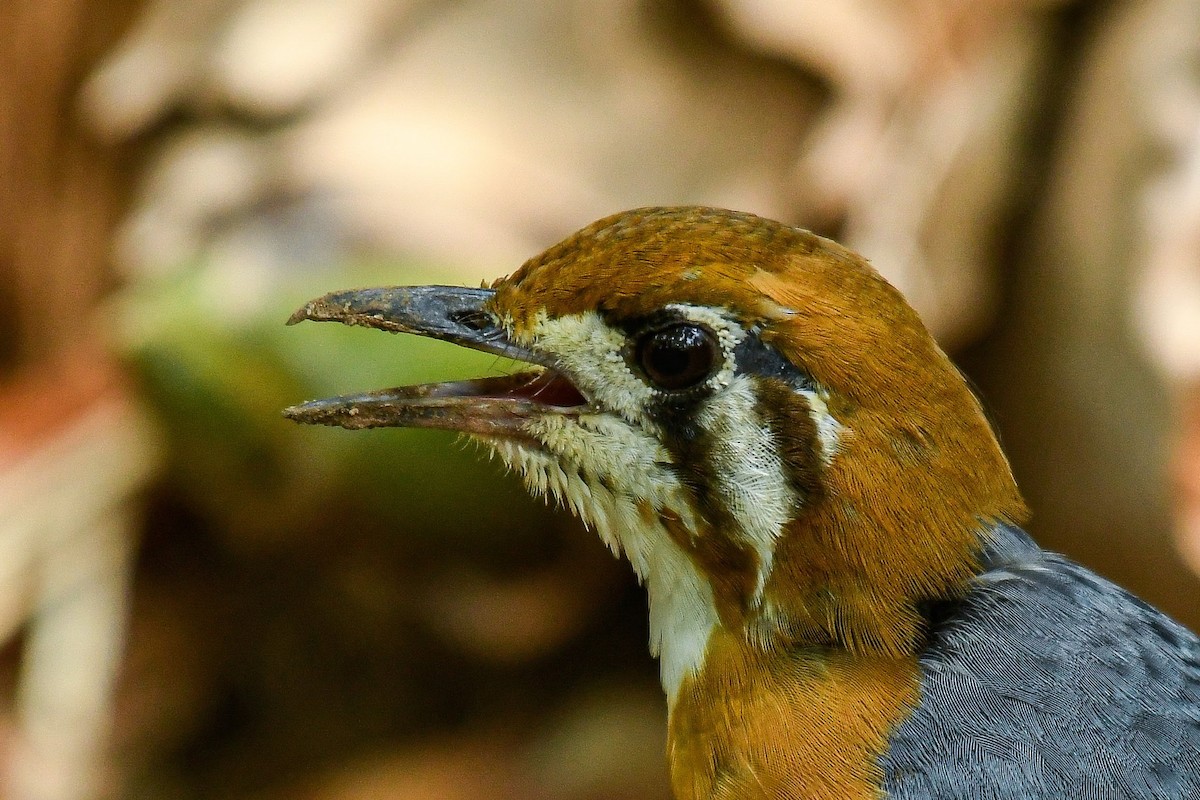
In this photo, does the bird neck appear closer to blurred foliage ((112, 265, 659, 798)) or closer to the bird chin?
the bird chin

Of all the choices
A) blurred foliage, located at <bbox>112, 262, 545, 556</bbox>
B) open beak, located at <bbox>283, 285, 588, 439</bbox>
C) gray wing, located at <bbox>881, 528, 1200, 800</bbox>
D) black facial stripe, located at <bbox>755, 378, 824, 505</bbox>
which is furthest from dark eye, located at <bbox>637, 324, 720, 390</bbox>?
blurred foliage, located at <bbox>112, 262, 545, 556</bbox>

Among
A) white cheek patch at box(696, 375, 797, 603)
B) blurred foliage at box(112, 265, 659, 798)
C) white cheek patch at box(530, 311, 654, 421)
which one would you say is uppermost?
white cheek patch at box(530, 311, 654, 421)

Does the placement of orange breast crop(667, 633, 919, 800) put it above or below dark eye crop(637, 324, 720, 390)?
below

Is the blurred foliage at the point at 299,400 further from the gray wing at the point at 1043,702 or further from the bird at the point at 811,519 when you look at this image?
the gray wing at the point at 1043,702

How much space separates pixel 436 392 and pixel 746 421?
2.20 feet

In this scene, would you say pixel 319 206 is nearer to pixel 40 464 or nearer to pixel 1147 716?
pixel 40 464

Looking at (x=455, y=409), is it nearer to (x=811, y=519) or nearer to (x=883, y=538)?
(x=811, y=519)

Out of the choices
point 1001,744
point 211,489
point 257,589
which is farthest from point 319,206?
point 1001,744

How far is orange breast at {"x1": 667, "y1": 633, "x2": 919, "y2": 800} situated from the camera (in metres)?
2.38

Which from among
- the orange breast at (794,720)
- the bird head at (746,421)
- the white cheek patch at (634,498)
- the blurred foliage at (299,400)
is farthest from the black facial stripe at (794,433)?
the blurred foliage at (299,400)

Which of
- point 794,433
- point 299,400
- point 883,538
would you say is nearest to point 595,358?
point 794,433

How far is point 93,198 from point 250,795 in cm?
357

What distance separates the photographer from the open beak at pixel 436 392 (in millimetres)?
2582

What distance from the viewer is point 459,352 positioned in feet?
16.8
